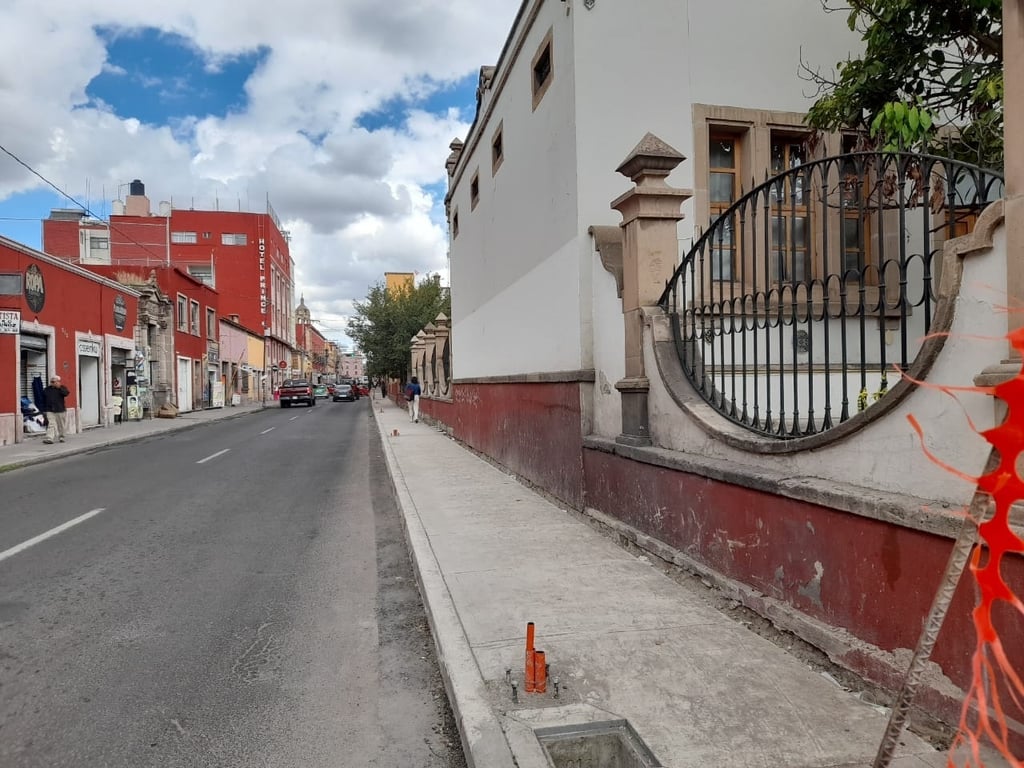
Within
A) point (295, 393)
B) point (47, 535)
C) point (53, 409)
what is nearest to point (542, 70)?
point (47, 535)

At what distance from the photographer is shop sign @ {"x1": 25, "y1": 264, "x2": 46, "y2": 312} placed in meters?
18.8

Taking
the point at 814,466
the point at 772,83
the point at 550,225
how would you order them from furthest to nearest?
the point at 550,225
the point at 772,83
the point at 814,466

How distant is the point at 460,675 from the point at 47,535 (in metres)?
6.00

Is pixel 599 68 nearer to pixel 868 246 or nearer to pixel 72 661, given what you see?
pixel 868 246

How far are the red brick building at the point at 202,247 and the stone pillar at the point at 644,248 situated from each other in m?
49.7

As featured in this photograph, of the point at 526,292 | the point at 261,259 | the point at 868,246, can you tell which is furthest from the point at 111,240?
the point at 868,246

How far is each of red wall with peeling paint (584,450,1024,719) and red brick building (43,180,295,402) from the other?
51.2 m

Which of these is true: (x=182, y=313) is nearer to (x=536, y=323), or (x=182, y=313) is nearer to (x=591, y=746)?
(x=536, y=323)

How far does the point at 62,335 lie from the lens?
21109 mm

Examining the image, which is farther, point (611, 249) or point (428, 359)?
point (428, 359)

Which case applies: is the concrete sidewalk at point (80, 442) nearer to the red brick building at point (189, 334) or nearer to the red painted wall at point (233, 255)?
the red brick building at point (189, 334)

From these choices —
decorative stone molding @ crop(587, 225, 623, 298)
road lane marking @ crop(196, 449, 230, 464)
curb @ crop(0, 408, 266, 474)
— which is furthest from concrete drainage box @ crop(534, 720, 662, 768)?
curb @ crop(0, 408, 266, 474)

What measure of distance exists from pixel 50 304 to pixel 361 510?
1667cm

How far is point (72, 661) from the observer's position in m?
4.11
